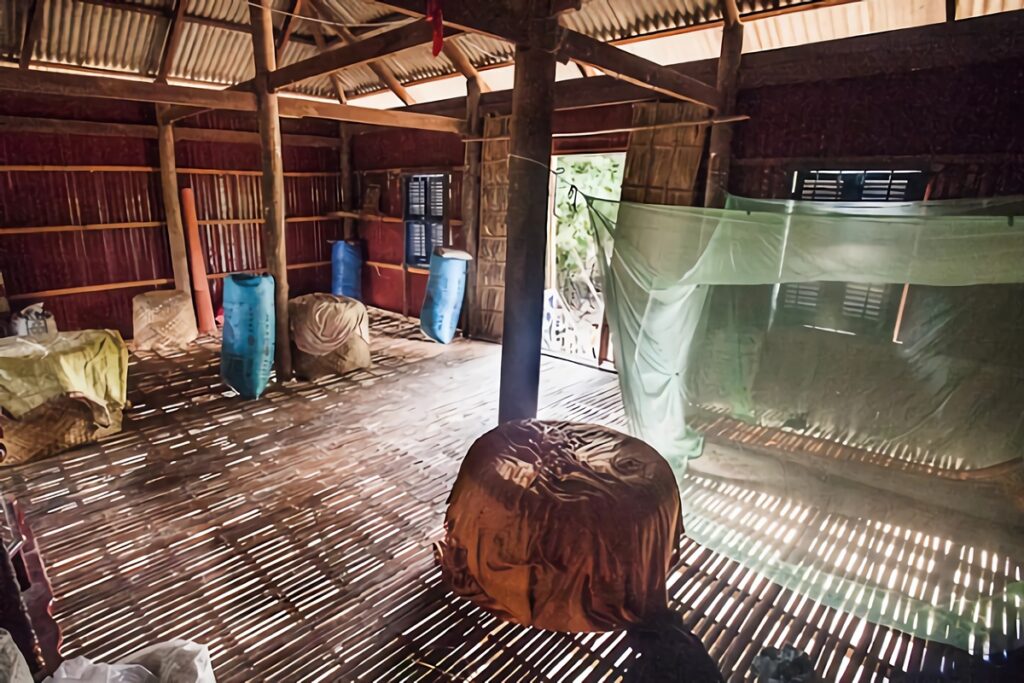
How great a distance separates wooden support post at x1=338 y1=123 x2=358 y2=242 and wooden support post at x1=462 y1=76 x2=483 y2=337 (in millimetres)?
2485

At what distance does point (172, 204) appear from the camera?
6.69m

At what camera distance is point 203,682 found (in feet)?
5.04

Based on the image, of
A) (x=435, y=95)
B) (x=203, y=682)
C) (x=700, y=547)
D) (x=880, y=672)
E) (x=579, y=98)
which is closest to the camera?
(x=203, y=682)

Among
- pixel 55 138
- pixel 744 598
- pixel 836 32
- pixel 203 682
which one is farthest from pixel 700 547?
pixel 55 138

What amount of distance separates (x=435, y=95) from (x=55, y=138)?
440 cm

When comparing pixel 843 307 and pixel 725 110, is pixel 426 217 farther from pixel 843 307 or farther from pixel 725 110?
pixel 843 307

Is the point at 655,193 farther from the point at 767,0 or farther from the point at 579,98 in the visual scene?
the point at 767,0

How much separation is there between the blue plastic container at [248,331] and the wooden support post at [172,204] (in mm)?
2179

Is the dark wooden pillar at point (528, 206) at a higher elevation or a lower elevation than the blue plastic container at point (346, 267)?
higher

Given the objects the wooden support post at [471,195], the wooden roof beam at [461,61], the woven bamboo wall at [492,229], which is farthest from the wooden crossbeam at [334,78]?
the woven bamboo wall at [492,229]

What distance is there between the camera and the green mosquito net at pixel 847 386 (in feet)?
8.11

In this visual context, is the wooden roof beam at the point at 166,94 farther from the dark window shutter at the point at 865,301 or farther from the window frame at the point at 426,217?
the dark window shutter at the point at 865,301

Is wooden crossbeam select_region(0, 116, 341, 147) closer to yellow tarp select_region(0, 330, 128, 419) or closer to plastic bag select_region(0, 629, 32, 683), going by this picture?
yellow tarp select_region(0, 330, 128, 419)

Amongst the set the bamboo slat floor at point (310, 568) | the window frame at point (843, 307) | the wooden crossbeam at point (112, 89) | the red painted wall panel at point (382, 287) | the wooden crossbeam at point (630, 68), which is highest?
the wooden crossbeam at point (630, 68)
